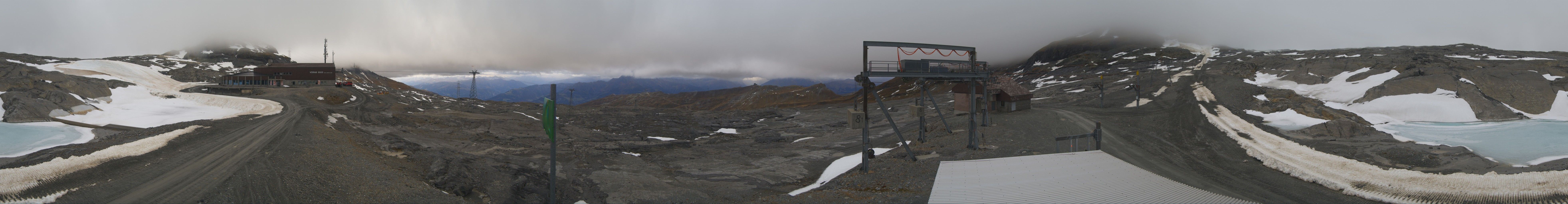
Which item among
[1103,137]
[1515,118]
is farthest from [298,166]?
[1515,118]

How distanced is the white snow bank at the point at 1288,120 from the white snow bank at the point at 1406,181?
8.10 metres

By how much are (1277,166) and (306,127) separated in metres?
41.3

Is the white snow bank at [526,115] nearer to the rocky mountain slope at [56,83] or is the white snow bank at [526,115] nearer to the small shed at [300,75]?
the rocky mountain slope at [56,83]

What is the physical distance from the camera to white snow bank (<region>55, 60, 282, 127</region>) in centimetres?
2669

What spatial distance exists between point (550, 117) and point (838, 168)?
45.8 feet

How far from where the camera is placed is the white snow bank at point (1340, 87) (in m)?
38.0

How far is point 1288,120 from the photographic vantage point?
104ft

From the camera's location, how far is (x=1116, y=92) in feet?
190

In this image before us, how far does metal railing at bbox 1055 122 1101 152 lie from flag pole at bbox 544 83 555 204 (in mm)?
15772

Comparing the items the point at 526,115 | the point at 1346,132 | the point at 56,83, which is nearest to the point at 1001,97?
the point at 1346,132

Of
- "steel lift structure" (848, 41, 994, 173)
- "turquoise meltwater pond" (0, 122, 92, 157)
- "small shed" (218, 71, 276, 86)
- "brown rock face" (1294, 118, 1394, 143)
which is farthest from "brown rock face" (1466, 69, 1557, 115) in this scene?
"small shed" (218, 71, 276, 86)

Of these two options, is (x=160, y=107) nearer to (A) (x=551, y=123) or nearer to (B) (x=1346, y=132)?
(A) (x=551, y=123)

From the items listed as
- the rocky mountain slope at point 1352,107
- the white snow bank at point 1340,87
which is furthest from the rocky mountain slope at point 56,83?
the white snow bank at point 1340,87

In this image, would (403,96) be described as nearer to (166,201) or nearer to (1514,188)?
(166,201)
